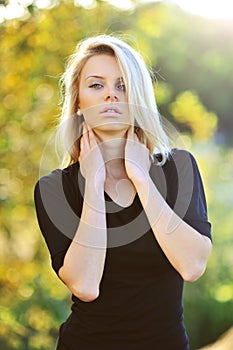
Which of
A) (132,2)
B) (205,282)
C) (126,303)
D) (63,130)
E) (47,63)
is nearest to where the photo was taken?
(126,303)

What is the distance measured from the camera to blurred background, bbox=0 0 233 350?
3465 mm

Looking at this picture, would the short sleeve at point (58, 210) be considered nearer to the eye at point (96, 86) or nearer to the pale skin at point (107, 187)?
the pale skin at point (107, 187)

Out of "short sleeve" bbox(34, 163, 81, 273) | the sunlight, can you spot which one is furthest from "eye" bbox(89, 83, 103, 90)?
the sunlight

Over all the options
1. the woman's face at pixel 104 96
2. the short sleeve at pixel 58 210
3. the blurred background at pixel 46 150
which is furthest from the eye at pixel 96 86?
the blurred background at pixel 46 150

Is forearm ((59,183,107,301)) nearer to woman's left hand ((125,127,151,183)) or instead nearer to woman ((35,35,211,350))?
woman ((35,35,211,350))

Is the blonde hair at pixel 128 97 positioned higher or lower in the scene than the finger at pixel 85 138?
higher

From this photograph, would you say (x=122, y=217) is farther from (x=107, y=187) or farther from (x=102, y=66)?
(x=102, y=66)

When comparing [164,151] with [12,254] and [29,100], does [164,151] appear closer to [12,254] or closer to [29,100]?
[29,100]

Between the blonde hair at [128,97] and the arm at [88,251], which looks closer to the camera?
the arm at [88,251]

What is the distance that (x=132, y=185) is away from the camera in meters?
1.93

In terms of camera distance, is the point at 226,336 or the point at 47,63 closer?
the point at 47,63

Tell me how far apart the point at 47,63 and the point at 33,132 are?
38 cm

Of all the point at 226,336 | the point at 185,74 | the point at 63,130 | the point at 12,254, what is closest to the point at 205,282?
the point at 226,336

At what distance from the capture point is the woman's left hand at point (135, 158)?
1.87 m
